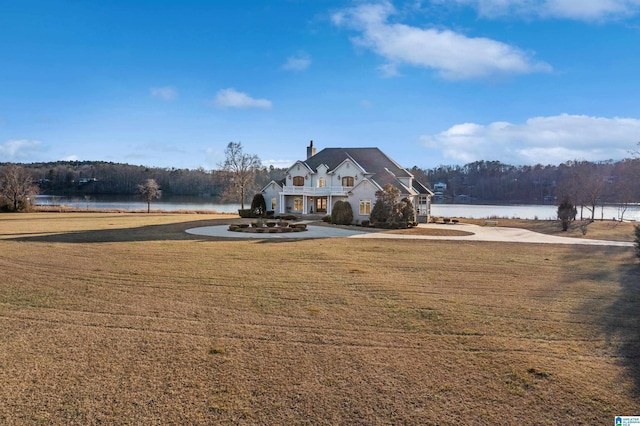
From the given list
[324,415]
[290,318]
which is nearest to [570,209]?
[290,318]

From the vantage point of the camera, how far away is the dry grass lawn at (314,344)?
4.29 m

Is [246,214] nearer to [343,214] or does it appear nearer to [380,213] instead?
[343,214]

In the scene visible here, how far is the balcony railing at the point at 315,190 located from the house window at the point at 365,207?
3.77 metres

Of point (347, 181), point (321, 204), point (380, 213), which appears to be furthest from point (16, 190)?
point (380, 213)

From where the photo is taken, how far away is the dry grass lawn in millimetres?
4285

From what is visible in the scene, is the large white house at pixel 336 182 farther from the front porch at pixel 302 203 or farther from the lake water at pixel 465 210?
the lake water at pixel 465 210

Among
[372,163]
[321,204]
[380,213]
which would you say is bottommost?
[380,213]

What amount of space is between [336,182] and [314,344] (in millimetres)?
28896

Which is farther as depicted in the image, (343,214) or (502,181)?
(502,181)

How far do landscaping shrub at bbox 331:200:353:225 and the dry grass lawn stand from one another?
16.6 metres

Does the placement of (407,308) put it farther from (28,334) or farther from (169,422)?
(28,334)

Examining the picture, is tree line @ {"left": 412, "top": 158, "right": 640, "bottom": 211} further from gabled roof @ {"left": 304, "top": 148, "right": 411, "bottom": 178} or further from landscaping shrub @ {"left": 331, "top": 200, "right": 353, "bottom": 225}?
landscaping shrub @ {"left": 331, "top": 200, "right": 353, "bottom": 225}

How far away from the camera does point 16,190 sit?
4144 centimetres

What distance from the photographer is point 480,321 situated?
696cm
